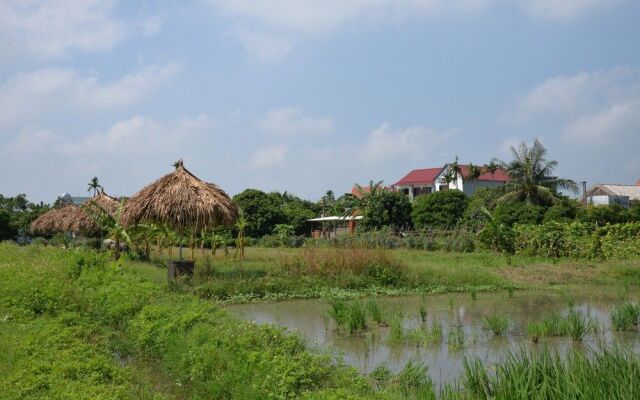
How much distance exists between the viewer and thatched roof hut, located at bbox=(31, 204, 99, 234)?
2877 centimetres

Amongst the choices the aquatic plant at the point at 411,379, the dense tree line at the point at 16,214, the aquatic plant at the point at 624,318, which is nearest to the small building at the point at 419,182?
the dense tree line at the point at 16,214

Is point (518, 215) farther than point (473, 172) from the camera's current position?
No

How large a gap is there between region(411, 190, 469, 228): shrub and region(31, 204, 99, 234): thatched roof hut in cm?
1764

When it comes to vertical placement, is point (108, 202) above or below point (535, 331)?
above

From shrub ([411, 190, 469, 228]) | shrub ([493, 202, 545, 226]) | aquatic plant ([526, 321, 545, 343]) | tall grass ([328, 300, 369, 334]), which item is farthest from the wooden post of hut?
shrub ([411, 190, 469, 228])

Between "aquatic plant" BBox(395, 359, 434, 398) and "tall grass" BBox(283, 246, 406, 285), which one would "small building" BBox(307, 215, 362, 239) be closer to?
"tall grass" BBox(283, 246, 406, 285)

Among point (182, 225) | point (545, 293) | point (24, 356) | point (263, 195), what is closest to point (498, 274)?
point (545, 293)

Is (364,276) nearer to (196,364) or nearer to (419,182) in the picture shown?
(196,364)

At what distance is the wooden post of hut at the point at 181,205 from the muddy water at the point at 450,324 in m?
4.08

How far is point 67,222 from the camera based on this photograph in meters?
29.6

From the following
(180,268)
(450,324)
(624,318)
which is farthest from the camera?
(180,268)

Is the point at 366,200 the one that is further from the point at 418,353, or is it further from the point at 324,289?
the point at 418,353

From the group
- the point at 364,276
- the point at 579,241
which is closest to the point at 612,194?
the point at 579,241

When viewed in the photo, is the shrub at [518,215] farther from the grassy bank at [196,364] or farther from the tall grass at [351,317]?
the grassy bank at [196,364]
